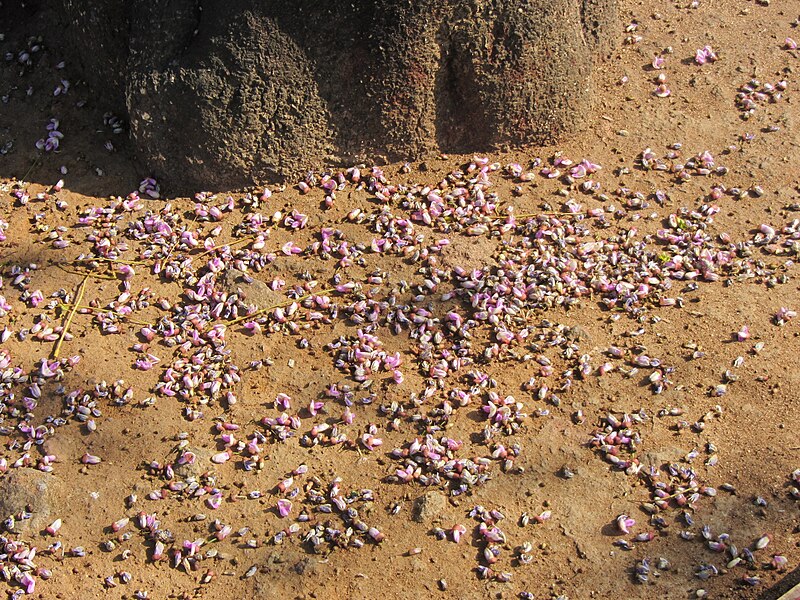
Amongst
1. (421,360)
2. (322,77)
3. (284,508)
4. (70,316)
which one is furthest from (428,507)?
(322,77)

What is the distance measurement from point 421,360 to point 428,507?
69 cm

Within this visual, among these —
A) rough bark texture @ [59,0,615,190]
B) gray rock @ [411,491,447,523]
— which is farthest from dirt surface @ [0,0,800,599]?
rough bark texture @ [59,0,615,190]

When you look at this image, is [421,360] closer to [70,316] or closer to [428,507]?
[428,507]

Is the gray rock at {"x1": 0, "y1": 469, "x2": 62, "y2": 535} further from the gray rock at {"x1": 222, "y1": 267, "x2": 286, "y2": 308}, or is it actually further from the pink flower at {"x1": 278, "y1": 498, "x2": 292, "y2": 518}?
the gray rock at {"x1": 222, "y1": 267, "x2": 286, "y2": 308}

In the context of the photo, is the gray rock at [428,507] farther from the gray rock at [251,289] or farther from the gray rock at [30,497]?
the gray rock at [30,497]

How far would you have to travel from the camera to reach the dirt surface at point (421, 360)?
144 inches

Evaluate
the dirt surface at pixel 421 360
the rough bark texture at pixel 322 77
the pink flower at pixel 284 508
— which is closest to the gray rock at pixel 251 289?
the dirt surface at pixel 421 360

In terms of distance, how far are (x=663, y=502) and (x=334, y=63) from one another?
94.4 inches

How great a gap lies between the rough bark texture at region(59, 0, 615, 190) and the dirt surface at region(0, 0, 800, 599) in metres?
0.16

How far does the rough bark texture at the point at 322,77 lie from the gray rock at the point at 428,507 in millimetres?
1841

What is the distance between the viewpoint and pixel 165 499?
3828 millimetres

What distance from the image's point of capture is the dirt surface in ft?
12.0

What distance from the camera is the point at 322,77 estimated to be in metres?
4.66

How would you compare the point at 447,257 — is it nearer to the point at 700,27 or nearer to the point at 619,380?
the point at 619,380
